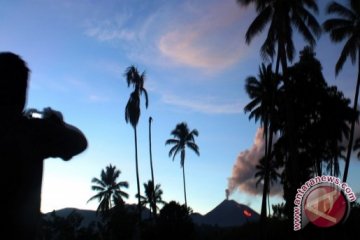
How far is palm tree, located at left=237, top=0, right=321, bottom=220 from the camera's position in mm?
31109

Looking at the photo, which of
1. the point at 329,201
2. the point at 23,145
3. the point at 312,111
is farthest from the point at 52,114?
the point at 312,111

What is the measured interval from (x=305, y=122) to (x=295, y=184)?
51.3ft

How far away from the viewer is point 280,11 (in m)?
31.3

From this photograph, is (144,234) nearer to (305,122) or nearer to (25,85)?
(305,122)

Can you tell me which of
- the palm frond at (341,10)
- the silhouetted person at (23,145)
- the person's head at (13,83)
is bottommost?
the silhouetted person at (23,145)

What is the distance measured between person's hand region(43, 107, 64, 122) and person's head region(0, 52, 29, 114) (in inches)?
4.1

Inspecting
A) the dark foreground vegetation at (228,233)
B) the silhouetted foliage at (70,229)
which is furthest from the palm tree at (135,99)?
the silhouetted foliage at (70,229)

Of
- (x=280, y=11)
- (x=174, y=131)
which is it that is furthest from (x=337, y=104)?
(x=174, y=131)

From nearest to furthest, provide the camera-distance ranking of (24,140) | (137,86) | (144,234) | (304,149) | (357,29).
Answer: (24,140), (357,29), (144,234), (304,149), (137,86)

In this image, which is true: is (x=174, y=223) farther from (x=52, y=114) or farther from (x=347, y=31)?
(x=52, y=114)

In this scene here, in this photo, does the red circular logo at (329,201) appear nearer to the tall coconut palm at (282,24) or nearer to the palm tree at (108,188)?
the tall coconut palm at (282,24)

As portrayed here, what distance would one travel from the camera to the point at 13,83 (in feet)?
6.45

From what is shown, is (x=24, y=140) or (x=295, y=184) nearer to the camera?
(x=24, y=140)

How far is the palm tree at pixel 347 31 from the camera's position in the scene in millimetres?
35500
